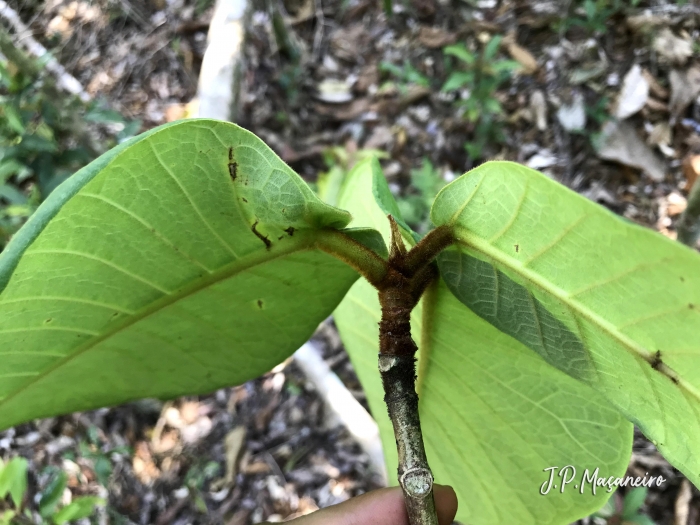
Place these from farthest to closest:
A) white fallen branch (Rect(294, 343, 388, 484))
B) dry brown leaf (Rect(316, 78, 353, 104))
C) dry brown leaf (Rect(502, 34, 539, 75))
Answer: dry brown leaf (Rect(316, 78, 353, 104))
dry brown leaf (Rect(502, 34, 539, 75))
white fallen branch (Rect(294, 343, 388, 484))

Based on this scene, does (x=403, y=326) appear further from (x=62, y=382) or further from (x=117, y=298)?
(x=62, y=382)

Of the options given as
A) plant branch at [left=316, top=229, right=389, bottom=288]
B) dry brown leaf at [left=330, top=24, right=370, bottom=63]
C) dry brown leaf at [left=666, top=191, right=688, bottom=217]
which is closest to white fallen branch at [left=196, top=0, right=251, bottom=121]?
dry brown leaf at [left=330, top=24, right=370, bottom=63]

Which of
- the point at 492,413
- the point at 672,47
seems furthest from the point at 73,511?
the point at 672,47

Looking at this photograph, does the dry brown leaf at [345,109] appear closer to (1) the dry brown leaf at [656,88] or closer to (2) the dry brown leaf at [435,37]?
(2) the dry brown leaf at [435,37]

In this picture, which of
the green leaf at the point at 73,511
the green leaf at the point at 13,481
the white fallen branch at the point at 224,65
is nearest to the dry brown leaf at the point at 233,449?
the green leaf at the point at 73,511

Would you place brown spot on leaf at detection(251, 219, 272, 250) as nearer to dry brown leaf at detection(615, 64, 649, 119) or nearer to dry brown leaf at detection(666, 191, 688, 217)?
dry brown leaf at detection(666, 191, 688, 217)

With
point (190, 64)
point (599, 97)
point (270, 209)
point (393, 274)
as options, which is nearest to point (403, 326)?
point (393, 274)
